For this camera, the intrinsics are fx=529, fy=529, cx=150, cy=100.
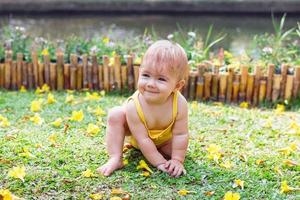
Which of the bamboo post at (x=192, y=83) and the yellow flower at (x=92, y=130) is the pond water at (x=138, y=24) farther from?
the yellow flower at (x=92, y=130)

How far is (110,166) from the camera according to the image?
9.07 feet

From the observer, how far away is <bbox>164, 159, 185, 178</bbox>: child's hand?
9.07 ft

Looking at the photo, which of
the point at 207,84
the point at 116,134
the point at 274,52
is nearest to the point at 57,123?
the point at 116,134

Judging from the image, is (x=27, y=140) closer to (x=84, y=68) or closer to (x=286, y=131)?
(x=84, y=68)

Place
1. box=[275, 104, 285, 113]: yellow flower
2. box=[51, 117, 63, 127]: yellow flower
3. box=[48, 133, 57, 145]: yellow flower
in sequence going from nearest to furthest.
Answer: box=[48, 133, 57, 145]: yellow flower, box=[51, 117, 63, 127]: yellow flower, box=[275, 104, 285, 113]: yellow flower

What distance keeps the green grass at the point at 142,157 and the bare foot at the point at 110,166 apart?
0.13 ft

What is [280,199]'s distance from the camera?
259cm

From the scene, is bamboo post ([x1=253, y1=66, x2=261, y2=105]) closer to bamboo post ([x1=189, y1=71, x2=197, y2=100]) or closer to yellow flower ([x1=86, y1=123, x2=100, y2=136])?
bamboo post ([x1=189, y1=71, x2=197, y2=100])

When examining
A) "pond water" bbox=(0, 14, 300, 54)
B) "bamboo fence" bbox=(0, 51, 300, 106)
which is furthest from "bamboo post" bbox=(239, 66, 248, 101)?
"pond water" bbox=(0, 14, 300, 54)

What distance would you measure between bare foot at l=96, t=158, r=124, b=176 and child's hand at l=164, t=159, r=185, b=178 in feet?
0.82

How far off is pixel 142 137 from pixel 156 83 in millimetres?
322

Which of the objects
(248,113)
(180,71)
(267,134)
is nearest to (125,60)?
(248,113)

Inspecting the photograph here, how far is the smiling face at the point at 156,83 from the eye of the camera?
2676 mm

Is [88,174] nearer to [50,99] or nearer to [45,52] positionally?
[50,99]
